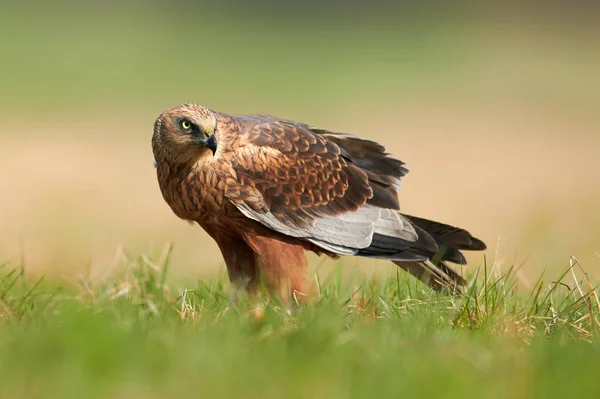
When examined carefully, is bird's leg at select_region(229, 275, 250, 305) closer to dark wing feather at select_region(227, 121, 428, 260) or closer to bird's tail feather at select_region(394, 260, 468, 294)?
dark wing feather at select_region(227, 121, 428, 260)

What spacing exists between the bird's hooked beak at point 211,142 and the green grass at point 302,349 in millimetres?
1007

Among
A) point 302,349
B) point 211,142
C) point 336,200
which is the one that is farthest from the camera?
point 336,200

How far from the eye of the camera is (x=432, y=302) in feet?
17.4

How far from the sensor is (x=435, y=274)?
6742 mm

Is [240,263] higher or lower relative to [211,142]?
lower

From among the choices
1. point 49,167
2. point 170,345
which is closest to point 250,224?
point 170,345

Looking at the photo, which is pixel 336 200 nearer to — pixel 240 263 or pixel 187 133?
pixel 240 263

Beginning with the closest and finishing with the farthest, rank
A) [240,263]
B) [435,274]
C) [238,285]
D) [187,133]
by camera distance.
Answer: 1. [187,133]
2. [238,285]
3. [240,263]
4. [435,274]

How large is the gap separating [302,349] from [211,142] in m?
1.99

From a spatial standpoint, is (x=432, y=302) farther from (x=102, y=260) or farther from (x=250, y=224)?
(x=102, y=260)

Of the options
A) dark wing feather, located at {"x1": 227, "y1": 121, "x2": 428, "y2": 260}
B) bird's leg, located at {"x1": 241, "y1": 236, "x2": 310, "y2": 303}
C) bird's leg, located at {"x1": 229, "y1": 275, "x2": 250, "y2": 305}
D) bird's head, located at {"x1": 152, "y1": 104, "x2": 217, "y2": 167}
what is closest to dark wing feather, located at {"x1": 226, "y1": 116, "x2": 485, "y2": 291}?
dark wing feather, located at {"x1": 227, "y1": 121, "x2": 428, "y2": 260}

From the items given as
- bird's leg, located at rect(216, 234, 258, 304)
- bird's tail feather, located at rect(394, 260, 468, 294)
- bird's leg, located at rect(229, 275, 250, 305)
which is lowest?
bird's leg, located at rect(229, 275, 250, 305)

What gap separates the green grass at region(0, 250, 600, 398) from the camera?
3891mm

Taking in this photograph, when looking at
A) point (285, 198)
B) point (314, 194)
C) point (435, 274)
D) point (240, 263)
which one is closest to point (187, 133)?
point (285, 198)
